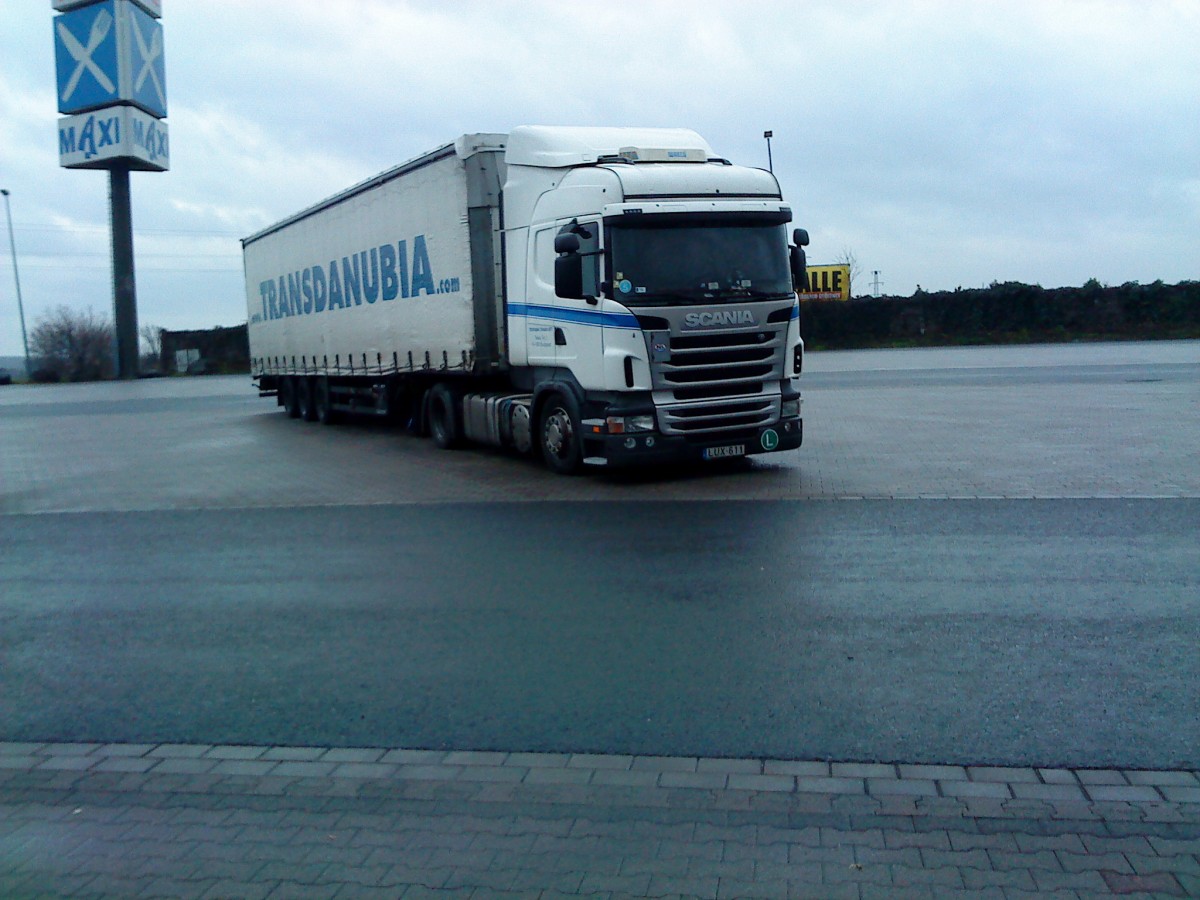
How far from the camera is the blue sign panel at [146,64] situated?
5397 centimetres

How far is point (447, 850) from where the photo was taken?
4.22 meters

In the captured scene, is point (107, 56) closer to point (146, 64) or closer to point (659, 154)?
point (146, 64)

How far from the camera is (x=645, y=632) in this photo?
7.02m

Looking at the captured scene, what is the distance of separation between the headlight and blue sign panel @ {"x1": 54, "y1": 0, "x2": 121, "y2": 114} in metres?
49.0

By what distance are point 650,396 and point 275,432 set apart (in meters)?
12.2

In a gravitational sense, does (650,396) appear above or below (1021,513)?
above

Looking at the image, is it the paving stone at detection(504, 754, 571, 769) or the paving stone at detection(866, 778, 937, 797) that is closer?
the paving stone at detection(866, 778, 937, 797)

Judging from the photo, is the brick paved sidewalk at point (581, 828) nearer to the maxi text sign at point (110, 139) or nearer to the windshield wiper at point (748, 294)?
the windshield wiper at point (748, 294)

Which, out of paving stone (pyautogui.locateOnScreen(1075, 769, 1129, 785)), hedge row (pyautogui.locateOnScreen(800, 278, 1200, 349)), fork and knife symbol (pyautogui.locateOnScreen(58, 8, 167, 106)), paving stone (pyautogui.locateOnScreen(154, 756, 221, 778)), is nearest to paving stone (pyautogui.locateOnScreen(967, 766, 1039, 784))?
paving stone (pyautogui.locateOnScreen(1075, 769, 1129, 785))

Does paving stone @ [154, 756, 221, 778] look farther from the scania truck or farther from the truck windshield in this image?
the truck windshield

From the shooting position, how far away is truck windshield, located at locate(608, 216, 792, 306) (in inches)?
501

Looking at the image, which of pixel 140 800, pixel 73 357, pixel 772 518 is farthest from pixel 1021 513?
pixel 73 357

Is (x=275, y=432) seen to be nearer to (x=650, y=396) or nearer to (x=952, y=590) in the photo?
(x=650, y=396)

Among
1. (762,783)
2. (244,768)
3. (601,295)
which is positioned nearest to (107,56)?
(601,295)
